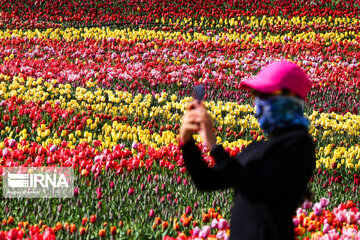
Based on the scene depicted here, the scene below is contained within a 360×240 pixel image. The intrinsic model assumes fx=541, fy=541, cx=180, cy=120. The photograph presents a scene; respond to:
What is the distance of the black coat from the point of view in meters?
2.43

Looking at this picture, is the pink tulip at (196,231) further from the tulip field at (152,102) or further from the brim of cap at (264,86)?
the brim of cap at (264,86)

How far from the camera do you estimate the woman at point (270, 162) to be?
8.00 ft

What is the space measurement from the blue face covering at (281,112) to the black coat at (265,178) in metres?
0.04

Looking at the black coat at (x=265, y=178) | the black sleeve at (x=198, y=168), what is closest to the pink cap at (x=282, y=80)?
the black coat at (x=265, y=178)

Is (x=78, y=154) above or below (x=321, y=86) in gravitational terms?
below

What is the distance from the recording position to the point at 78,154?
6.11 meters

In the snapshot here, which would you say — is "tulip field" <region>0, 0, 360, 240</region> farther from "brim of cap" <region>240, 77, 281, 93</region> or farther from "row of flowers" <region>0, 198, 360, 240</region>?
"brim of cap" <region>240, 77, 281, 93</region>

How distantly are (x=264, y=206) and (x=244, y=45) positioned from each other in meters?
14.2

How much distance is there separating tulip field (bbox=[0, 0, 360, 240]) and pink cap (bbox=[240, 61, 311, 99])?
156 cm

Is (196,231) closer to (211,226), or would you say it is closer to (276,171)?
(211,226)

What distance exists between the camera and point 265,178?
241 centimetres

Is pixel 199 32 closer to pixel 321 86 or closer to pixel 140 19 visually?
pixel 140 19

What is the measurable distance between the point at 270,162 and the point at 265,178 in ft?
0.27

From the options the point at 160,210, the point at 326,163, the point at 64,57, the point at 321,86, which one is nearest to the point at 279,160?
the point at 160,210
